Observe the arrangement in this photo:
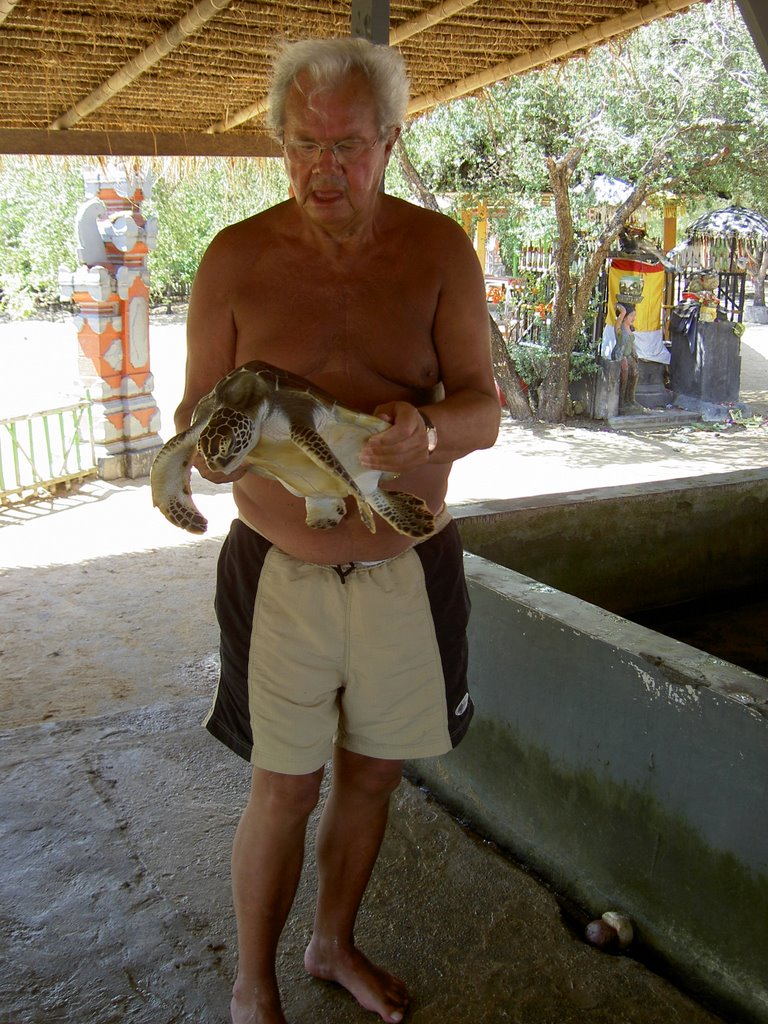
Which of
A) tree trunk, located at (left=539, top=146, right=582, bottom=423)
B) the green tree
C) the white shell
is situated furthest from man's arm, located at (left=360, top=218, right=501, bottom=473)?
the green tree

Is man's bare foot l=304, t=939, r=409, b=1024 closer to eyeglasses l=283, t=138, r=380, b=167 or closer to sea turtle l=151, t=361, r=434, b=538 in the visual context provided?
sea turtle l=151, t=361, r=434, b=538

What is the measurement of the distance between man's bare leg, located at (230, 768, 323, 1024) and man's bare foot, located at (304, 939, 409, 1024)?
0.62 feet

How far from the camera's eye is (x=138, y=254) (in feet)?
29.9

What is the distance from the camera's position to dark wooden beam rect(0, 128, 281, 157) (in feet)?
15.5

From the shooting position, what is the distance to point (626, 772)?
215 centimetres

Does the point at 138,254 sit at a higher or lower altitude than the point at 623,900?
higher

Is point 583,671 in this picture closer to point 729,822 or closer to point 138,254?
point 729,822

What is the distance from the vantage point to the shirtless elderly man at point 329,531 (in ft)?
5.46

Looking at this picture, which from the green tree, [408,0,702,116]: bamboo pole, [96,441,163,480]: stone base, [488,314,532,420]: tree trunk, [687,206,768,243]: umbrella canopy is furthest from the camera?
[687,206,768,243]: umbrella canopy

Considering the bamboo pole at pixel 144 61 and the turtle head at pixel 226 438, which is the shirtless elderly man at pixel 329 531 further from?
the bamboo pole at pixel 144 61

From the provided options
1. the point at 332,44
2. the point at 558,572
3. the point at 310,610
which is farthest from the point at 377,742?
the point at 558,572

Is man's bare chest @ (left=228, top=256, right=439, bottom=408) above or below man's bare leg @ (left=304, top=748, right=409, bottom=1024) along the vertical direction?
above

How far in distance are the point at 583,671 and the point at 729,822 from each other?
1.52 feet

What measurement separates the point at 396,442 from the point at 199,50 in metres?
3.18
